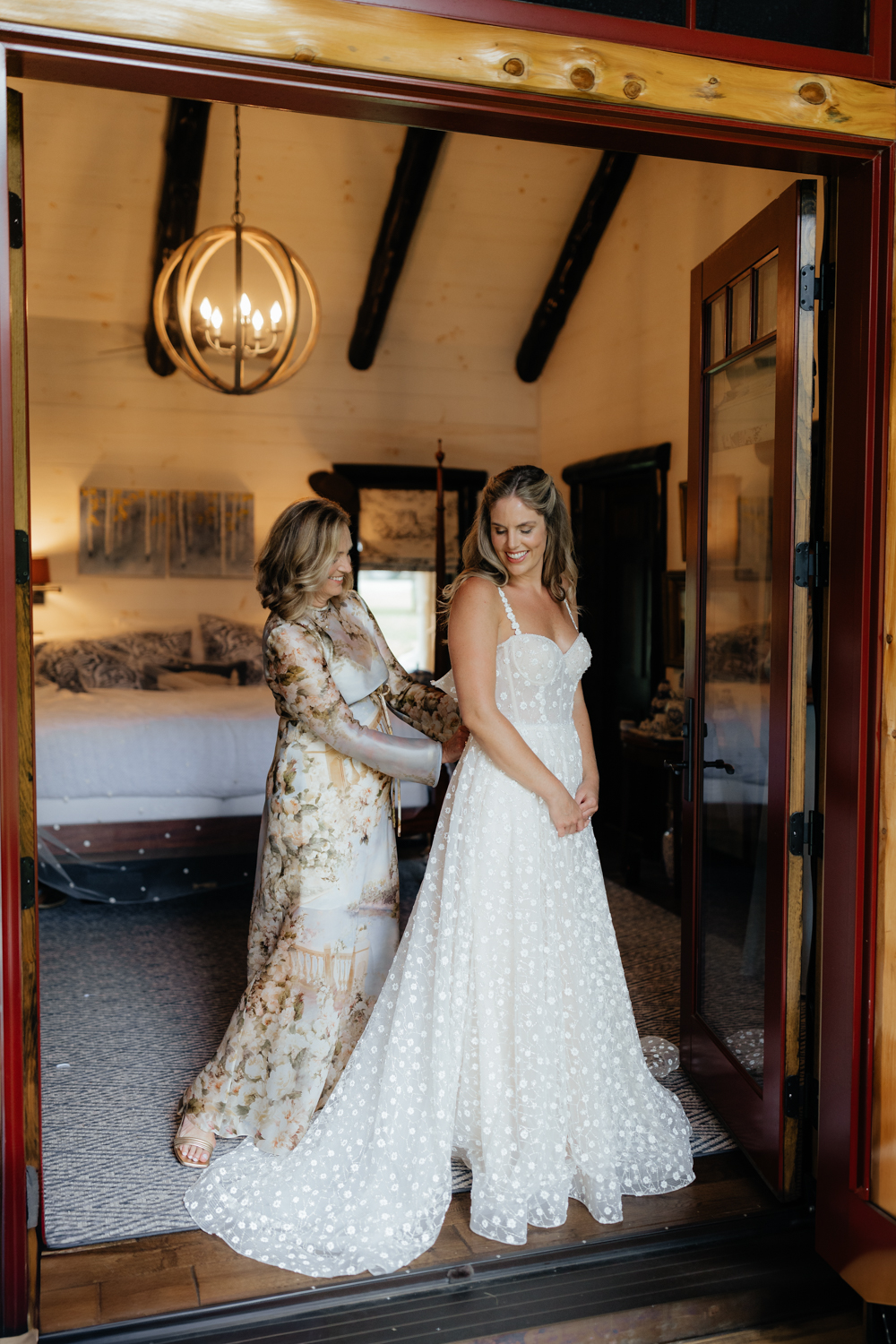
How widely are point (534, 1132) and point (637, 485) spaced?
14.7ft

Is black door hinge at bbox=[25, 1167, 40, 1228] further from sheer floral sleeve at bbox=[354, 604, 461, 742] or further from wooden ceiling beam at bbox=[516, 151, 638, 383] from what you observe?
wooden ceiling beam at bbox=[516, 151, 638, 383]

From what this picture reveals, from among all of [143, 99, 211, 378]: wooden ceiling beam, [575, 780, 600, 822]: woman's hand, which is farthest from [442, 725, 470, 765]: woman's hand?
[143, 99, 211, 378]: wooden ceiling beam

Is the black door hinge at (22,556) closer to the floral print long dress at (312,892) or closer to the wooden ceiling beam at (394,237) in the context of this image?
the floral print long dress at (312,892)

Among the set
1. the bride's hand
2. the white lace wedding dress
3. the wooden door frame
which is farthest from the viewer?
the bride's hand

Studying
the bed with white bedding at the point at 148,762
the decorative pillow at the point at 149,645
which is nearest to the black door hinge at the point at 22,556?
the bed with white bedding at the point at 148,762

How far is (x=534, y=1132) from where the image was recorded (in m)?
2.24

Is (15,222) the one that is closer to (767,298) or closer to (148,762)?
(767,298)

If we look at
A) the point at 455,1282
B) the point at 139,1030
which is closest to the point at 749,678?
the point at 455,1282

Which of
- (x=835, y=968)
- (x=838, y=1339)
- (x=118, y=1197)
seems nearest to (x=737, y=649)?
(x=835, y=968)

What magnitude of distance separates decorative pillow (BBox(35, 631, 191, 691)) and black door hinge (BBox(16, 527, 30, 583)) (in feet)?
12.8

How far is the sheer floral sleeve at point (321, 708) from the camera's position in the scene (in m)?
2.47

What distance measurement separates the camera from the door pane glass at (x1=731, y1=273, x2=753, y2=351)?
8.57ft

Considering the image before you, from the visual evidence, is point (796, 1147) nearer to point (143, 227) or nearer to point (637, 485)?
point (637, 485)

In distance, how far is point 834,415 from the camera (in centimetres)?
219
